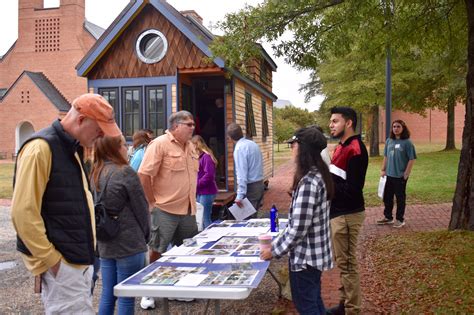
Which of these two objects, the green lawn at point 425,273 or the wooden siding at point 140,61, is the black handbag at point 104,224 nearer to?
the green lawn at point 425,273

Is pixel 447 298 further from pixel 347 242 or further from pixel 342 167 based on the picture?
pixel 342 167

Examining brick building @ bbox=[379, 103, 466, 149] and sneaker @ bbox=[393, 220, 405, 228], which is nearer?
sneaker @ bbox=[393, 220, 405, 228]

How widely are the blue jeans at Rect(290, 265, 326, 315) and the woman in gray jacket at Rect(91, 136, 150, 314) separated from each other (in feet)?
4.50

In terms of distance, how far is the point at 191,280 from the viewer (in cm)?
364

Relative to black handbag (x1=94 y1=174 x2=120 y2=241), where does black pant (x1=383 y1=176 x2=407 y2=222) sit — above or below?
below

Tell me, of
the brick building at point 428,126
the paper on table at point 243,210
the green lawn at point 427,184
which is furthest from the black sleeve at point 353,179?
the brick building at point 428,126

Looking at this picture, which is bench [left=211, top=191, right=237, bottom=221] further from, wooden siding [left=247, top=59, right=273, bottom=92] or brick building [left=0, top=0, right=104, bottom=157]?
brick building [left=0, top=0, right=104, bottom=157]

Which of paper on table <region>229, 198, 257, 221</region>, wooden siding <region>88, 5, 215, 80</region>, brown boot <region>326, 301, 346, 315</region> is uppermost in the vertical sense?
wooden siding <region>88, 5, 215, 80</region>

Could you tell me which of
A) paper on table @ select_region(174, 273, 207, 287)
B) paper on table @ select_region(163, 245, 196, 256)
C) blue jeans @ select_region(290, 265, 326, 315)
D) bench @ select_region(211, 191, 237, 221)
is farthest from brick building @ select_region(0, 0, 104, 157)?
blue jeans @ select_region(290, 265, 326, 315)

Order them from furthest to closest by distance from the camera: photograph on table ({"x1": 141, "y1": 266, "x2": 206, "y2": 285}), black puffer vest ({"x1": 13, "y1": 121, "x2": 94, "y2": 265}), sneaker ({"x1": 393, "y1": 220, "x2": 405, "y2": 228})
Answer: sneaker ({"x1": 393, "y1": 220, "x2": 405, "y2": 228})
photograph on table ({"x1": 141, "y1": 266, "x2": 206, "y2": 285})
black puffer vest ({"x1": 13, "y1": 121, "x2": 94, "y2": 265})

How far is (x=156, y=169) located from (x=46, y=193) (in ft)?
7.86

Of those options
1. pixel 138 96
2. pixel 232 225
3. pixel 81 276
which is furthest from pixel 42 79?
pixel 81 276

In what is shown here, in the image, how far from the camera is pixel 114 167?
411cm

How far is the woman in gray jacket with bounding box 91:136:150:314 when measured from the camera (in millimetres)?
4031
